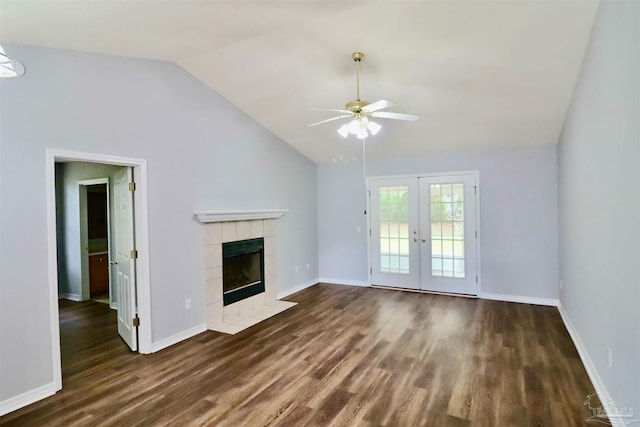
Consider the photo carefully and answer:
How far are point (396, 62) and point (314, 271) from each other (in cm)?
445

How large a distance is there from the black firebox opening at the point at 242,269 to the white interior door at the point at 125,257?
3.84ft

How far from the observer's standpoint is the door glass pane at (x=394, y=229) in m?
6.21

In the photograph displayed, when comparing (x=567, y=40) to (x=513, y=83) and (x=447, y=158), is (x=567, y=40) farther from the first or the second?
(x=447, y=158)

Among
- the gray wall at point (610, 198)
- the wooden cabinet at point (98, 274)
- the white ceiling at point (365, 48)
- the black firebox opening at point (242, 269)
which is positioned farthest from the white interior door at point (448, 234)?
the wooden cabinet at point (98, 274)

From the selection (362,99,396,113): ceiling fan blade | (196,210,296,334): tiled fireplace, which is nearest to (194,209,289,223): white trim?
(196,210,296,334): tiled fireplace

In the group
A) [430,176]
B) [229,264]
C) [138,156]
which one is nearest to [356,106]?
[138,156]

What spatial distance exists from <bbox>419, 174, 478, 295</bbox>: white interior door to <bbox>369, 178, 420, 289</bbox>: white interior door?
15 cm

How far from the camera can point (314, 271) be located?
6918 millimetres

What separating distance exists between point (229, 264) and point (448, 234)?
3.62 m

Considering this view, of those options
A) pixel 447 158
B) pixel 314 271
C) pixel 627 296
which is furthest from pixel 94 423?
pixel 447 158

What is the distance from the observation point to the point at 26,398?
2715 mm

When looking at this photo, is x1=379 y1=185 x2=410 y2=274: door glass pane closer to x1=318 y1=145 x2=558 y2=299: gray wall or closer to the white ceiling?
x1=318 y1=145 x2=558 y2=299: gray wall

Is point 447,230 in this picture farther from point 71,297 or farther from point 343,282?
point 71,297

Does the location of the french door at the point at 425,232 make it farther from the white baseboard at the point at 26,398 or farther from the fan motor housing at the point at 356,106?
the white baseboard at the point at 26,398
